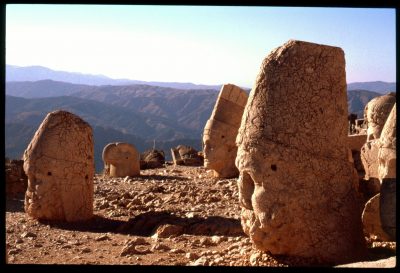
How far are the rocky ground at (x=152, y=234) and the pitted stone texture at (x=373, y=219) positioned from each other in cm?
11

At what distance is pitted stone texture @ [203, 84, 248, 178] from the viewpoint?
13.9m

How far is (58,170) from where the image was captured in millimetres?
8781

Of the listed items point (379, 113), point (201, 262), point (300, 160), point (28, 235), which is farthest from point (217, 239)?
point (379, 113)

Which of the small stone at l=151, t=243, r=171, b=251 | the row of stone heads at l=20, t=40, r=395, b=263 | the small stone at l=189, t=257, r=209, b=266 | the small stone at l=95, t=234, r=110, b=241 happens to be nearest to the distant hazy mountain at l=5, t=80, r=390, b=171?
the small stone at l=95, t=234, r=110, b=241

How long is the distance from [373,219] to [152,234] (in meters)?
3.41

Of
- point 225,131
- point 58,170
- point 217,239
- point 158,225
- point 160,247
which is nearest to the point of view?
point 160,247

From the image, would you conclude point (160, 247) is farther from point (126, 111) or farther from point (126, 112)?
point (126, 111)

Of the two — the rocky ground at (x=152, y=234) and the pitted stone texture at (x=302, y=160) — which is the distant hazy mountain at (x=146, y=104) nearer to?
the rocky ground at (x=152, y=234)

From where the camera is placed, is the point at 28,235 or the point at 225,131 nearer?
the point at 28,235

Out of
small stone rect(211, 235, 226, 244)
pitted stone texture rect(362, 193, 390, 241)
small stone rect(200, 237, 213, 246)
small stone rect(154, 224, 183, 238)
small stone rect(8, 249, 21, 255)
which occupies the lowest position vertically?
small stone rect(8, 249, 21, 255)

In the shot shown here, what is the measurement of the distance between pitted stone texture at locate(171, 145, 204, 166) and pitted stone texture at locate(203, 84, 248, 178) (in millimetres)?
4859

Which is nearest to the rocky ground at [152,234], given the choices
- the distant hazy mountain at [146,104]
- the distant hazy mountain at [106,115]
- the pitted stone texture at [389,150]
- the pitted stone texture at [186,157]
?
the pitted stone texture at [389,150]

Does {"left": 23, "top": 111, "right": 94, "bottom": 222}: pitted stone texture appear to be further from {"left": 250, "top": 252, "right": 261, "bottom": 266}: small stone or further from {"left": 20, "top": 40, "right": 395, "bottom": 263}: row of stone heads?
{"left": 250, "top": 252, "right": 261, "bottom": 266}: small stone

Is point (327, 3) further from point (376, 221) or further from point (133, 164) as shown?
point (133, 164)
